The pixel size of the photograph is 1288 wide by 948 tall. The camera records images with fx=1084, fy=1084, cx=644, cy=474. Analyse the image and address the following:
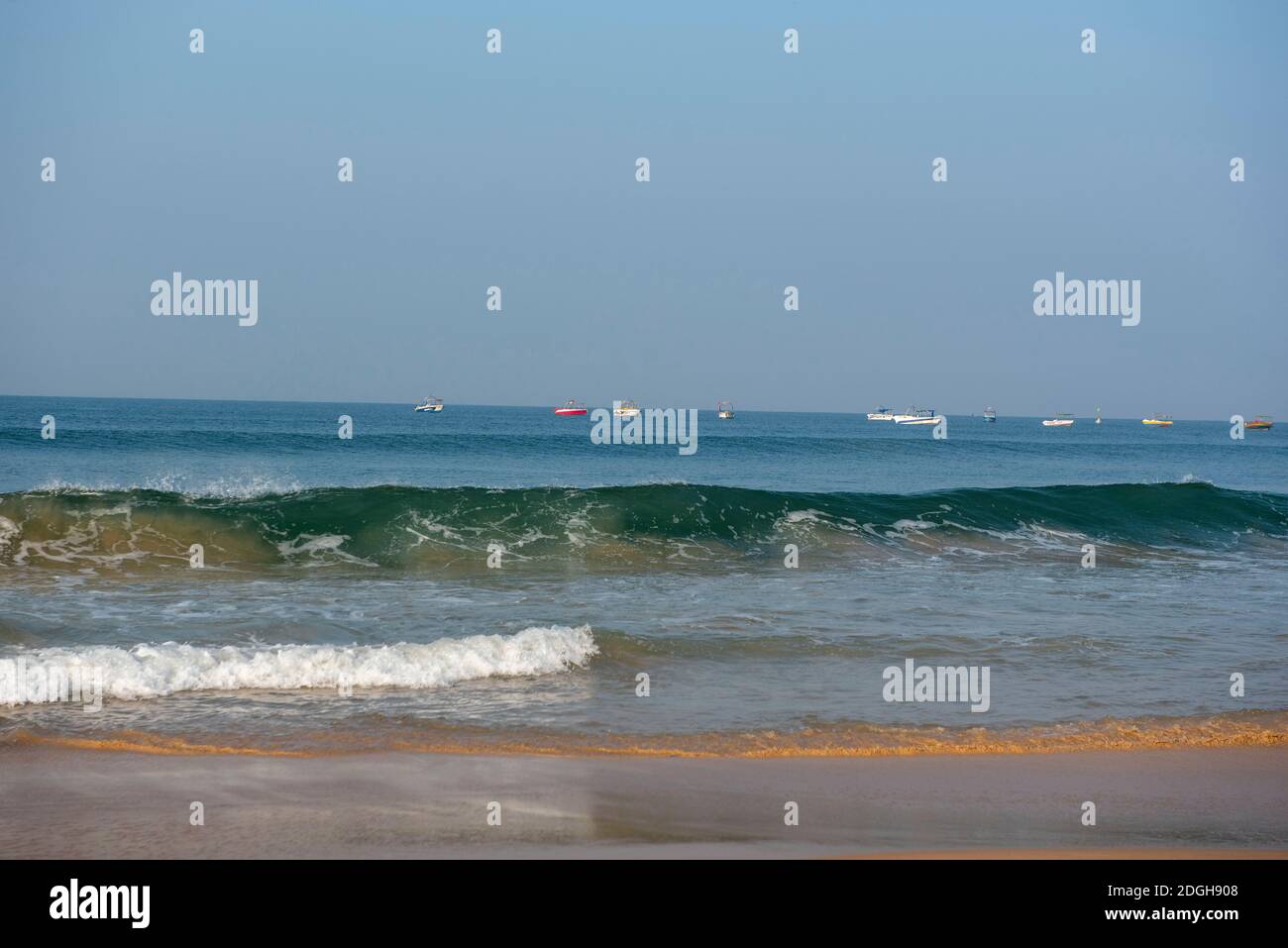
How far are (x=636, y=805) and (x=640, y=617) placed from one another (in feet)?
20.5

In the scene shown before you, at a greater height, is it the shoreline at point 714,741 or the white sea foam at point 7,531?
the white sea foam at point 7,531

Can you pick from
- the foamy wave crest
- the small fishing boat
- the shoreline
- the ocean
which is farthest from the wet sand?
the small fishing boat

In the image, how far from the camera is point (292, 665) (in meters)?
9.67

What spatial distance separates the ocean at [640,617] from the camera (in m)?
8.43

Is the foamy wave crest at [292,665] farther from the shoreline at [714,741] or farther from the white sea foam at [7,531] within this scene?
the white sea foam at [7,531]

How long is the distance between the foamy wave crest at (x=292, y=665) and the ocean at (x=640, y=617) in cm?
3

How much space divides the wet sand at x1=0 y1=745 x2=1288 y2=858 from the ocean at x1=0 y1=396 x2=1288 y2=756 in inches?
19.6

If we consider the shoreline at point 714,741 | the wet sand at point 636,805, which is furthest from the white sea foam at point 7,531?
the wet sand at point 636,805

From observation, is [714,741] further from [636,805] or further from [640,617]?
[640,617]

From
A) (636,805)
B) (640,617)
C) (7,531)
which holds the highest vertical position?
(7,531)

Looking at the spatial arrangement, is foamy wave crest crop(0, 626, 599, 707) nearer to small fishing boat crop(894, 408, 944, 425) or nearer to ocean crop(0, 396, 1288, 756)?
ocean crop(0, 396, 1288, 756)

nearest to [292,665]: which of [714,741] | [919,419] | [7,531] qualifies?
[714,741]

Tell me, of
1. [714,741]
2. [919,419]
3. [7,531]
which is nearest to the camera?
[714,741]
